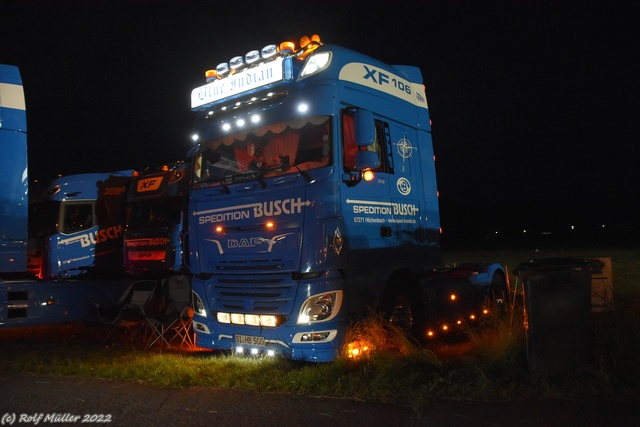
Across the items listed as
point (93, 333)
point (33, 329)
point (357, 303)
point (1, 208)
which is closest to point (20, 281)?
point (1, 208)

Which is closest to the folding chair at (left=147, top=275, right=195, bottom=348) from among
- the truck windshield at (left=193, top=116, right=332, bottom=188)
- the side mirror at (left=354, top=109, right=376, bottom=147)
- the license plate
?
the license plate

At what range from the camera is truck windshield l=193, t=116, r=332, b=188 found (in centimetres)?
611

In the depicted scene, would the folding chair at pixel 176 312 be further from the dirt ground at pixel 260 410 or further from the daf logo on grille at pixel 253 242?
the dirt ground at pixel 260 410

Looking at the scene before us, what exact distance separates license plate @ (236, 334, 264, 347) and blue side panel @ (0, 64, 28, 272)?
406cm

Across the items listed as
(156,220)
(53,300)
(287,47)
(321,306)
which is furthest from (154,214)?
(321,306)

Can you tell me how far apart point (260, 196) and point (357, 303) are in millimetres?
1698

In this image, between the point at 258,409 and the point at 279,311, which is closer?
the point at 258,409

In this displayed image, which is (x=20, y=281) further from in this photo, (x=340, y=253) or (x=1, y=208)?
(x=340, y=253)

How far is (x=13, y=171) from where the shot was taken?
8.08 m

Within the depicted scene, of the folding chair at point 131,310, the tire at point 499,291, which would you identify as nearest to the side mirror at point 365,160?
the folding chair at point 131,310

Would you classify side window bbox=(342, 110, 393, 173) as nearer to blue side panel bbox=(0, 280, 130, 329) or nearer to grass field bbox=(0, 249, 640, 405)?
grass field bbox=(0, 249, 640, 405)

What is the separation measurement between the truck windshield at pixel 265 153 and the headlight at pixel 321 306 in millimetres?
1459

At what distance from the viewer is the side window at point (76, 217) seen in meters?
11.3

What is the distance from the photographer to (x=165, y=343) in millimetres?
8352
